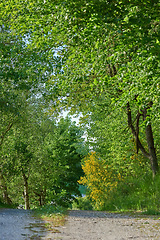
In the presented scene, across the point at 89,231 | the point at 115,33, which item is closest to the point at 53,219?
the point at 89,231

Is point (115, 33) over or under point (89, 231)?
over

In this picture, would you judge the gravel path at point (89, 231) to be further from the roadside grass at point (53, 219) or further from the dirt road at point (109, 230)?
the roadside grass at point (53, 219)

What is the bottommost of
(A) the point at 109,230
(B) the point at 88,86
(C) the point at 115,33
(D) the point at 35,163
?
(A) the point at 109,230

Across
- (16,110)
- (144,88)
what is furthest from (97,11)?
(16,110)

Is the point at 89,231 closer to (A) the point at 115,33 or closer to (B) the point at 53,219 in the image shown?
(B) the point at 53,219

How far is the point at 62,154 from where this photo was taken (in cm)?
3067

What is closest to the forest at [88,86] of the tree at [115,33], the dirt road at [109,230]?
the tree at [115,33]

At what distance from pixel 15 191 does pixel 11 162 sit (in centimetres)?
800

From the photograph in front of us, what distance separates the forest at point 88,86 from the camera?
21.7 ft

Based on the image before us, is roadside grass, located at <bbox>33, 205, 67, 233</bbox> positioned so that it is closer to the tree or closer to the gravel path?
the gravel path

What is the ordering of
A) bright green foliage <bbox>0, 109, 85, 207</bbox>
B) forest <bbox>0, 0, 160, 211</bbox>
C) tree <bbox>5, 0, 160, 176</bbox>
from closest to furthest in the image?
tree <bbox>5, 0, 160, 176</bbox>, forest <bbox>0, 0, 160, 211</bbox>, bright green foliage <bbox>0, 109, 85, 207</bbox>

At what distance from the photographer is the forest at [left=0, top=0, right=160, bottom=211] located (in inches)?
260

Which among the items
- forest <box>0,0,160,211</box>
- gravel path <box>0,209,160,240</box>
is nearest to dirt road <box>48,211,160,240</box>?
gravel path <box>0,209,160,240</box>

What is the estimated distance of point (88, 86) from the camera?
1377cm
